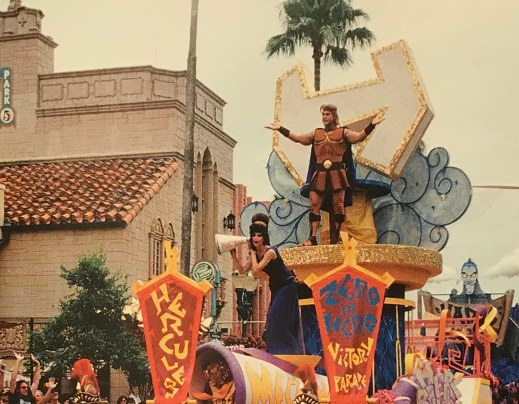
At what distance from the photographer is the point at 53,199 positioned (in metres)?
26.2

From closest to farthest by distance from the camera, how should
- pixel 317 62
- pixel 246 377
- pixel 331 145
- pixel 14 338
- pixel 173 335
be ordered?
1. pixel 173 335
2. pixel 246 377
3. pixel 331 145
4. pixel 317 62
5. pixel 14 338

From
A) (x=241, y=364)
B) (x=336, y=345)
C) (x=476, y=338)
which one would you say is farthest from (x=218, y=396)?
(x=476, y=338)

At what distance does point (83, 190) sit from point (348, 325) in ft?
63.2

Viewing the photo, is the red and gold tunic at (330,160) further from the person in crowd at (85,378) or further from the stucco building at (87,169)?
the stucco building at (87,169)

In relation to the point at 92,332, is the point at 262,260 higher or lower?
higher

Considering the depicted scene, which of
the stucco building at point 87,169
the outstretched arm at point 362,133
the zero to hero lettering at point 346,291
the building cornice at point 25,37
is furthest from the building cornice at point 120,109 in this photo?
the zero to hero lettering at point 346,291

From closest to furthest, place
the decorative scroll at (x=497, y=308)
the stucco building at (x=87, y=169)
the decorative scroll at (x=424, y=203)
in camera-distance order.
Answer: the decorative scroll at (x=424, y=203)
the decorative scroll at (x=497, y=308)
the stucco building at (x=87, y=169)

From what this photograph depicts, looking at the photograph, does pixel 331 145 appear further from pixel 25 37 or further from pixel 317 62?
pixel 25 37

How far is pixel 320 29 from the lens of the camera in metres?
25.6

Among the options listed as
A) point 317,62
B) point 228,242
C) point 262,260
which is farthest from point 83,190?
point 262,260

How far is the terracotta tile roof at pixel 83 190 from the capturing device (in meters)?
25.5

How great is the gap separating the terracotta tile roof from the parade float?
1287 cm

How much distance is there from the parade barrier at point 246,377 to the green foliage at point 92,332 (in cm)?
1502

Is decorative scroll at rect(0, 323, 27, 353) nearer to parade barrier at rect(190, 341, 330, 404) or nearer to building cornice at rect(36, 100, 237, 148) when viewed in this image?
building cornice at rect(36, 100, 237, 148)
